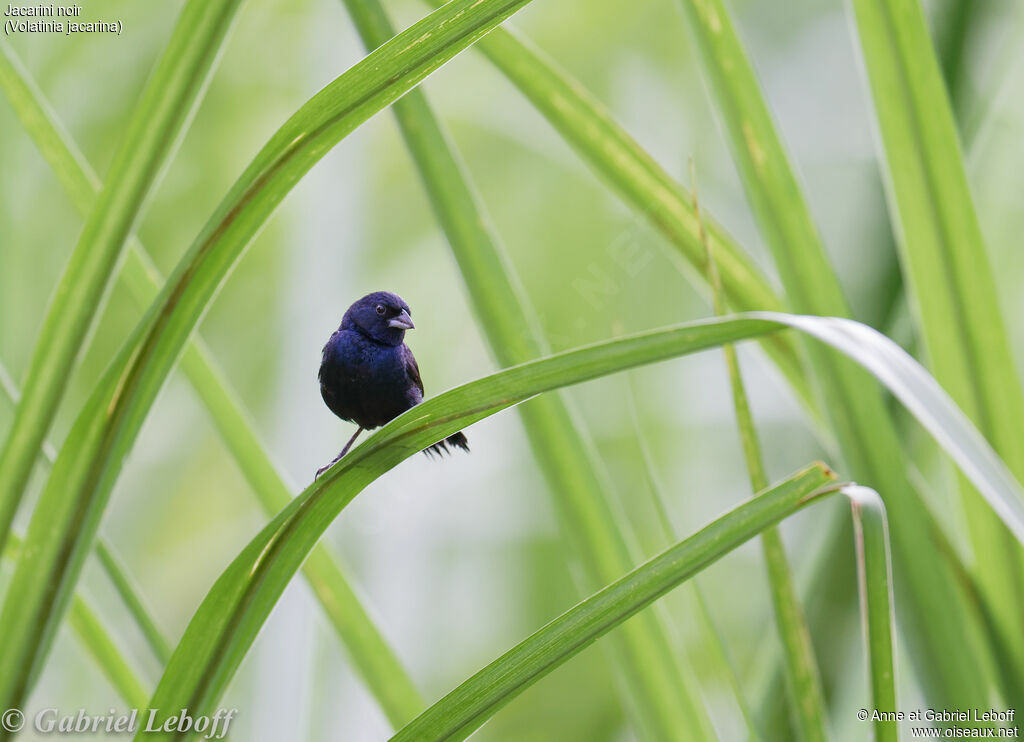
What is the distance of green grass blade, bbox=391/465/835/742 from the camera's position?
19cm

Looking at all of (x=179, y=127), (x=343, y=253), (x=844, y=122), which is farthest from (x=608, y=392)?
(x=179, y=127)

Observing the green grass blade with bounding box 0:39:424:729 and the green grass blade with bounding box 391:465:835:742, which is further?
the green grass blade with bounding box 0:39:424:729

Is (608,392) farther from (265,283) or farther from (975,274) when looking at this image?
(975,274)

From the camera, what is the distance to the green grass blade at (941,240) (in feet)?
1.00

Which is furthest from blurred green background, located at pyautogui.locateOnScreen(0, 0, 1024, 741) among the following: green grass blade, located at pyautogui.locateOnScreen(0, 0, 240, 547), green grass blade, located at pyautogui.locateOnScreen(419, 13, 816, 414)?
green grass blade, located at pyautogui.locateOnScreen(0, 0, 240, 547)

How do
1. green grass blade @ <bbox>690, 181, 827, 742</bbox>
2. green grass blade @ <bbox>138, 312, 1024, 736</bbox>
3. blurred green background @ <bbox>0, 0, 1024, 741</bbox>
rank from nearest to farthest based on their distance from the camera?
1. green grass blade @ <bbox>138, 312, 1024, 736</bbox>
2. green grass blade @ <bbox>690, 181, 827, 742</bbox>
3. blurred green background @ <bbox>0, 0, 1024, 741</bbox>

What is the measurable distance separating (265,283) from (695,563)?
58 cm

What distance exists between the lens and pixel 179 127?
24cm

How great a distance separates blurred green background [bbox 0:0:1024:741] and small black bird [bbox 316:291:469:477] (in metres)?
0.30

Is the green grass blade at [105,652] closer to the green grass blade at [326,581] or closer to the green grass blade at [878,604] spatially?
the green grass blade at [326,581]

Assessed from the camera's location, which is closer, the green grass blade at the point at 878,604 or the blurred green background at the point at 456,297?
the green grass blade at the point at 878,604

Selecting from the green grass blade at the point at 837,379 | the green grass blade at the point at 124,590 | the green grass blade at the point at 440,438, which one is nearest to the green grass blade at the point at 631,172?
the green grass blade at the point at 837,379

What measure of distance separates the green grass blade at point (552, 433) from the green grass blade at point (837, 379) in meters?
0.10

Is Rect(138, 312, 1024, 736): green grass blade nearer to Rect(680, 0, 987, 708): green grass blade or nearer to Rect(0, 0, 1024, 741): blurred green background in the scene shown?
Rect(680, 0, 987, 708): green grass blade
